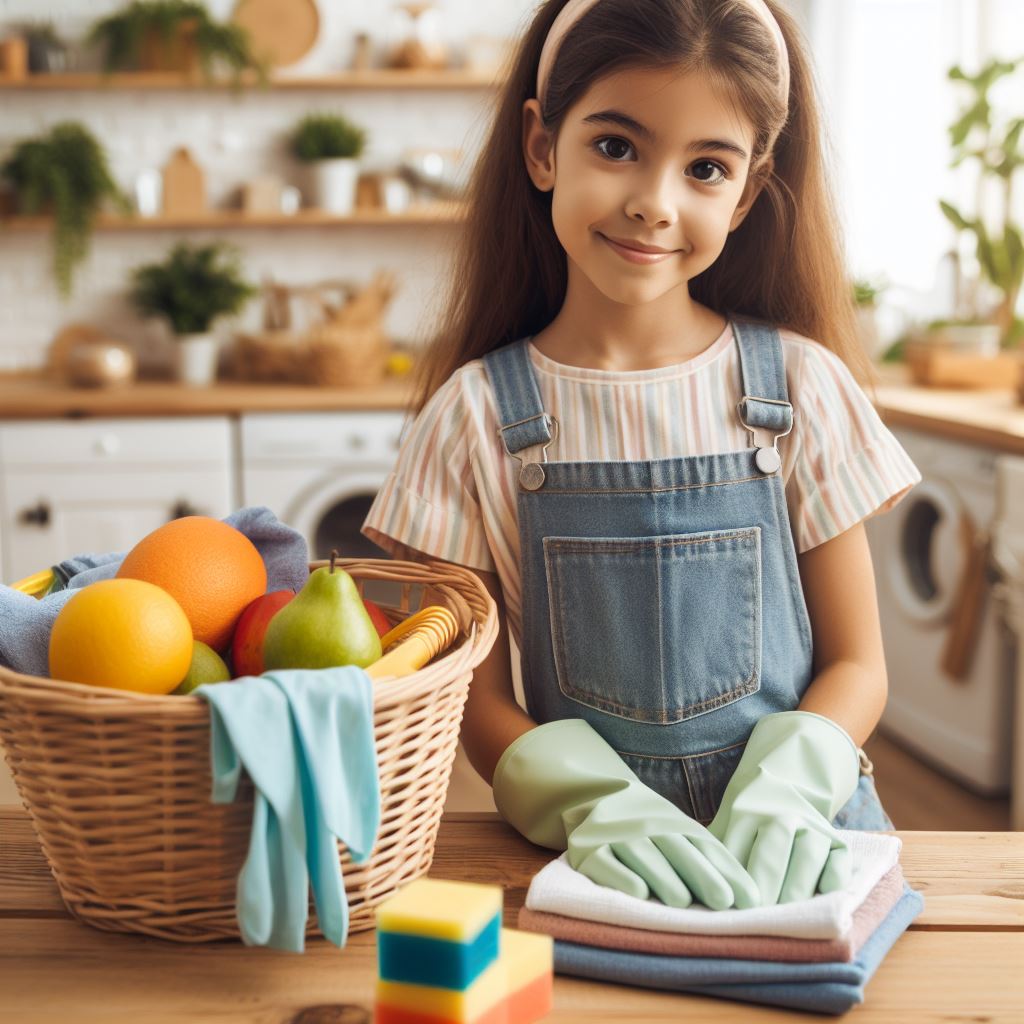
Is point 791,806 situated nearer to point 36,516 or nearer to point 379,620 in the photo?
point 379,620

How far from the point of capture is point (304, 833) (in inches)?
25.6

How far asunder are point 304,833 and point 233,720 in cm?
7

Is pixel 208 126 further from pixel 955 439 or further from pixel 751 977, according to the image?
pixel 751 977

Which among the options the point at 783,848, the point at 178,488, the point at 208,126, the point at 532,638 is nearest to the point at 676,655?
the point at 532,638

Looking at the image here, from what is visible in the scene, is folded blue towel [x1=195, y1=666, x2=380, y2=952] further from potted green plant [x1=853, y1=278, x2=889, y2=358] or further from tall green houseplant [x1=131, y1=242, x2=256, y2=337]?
tall green houseplant [x1=131, y1=242, x2=256, y2=337]

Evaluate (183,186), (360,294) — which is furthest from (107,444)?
(183,186)

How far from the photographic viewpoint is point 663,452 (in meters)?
1.04

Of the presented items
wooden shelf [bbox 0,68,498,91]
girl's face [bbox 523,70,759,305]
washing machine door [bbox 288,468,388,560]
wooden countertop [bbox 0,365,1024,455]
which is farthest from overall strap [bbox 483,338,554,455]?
wooden shelf [bbox 0,68,498,91]

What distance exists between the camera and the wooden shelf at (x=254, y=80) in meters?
3.97

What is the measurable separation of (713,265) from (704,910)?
66 centimetres

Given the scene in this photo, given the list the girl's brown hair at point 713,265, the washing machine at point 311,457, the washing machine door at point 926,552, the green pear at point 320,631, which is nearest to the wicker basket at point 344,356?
the washing machine at point 311,457

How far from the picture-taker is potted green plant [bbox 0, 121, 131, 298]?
3.97 m

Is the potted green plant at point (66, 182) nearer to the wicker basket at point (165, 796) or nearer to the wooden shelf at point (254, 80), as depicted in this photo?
the wooden shelf at point (254, 80)

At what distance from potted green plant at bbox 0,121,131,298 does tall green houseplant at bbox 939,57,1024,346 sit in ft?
8.23
